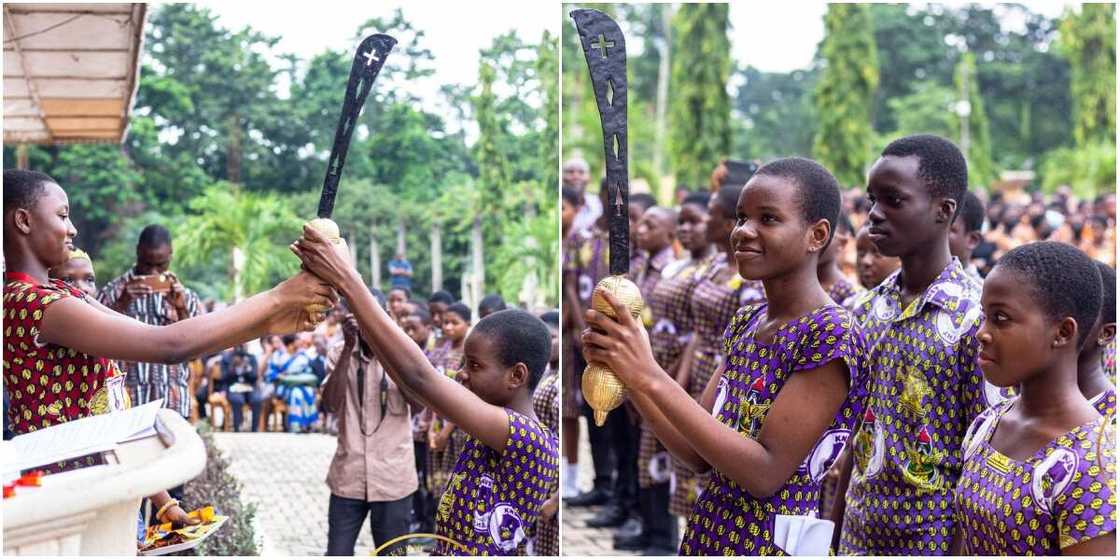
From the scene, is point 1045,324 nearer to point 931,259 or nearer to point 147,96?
point 931,259

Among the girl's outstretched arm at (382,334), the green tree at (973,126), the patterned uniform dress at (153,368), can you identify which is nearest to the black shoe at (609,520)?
the patterned uniform dress at (153,368)

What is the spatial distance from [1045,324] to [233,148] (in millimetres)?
8375

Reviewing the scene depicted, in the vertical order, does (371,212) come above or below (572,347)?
above

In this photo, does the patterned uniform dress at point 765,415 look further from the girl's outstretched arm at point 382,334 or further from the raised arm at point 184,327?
the raised arm at point 184,327

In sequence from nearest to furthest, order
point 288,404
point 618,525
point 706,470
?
point 706,470 < point 618,525 < point 288,404

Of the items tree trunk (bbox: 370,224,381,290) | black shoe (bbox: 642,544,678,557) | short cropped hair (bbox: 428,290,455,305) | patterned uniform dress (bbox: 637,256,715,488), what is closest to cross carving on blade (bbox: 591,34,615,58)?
patterned uniform dress (bbox: 637,256,715,488)

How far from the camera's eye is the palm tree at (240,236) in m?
10.2

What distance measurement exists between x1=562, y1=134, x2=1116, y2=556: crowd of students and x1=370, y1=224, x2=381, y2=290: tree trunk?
469 centimetres

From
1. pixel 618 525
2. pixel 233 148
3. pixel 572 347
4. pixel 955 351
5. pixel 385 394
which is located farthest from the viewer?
pixel 233 148

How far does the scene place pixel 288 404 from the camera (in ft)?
42.3

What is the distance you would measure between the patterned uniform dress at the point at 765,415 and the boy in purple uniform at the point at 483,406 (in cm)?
65

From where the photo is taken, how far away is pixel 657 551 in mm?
7230

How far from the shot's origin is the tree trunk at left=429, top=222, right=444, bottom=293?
8.43m

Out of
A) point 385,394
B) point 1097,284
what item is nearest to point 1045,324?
point 1097,284
